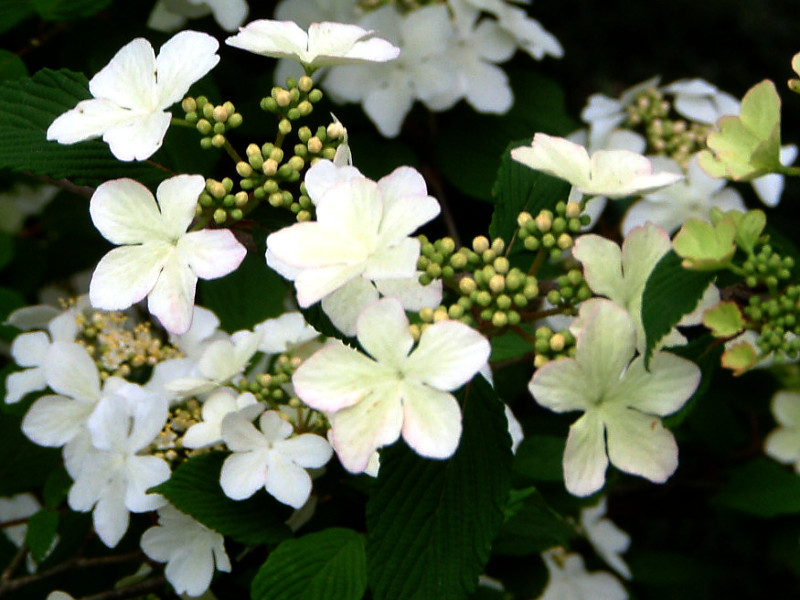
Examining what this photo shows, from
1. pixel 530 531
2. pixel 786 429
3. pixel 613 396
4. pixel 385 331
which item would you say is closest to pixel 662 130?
pixel 786 429

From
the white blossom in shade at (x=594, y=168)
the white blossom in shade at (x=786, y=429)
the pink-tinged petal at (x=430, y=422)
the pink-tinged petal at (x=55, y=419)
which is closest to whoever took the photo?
the pink-tinged petal at (x=430, y=422)

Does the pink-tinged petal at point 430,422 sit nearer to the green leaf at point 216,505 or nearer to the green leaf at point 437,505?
the green leaf at point 437,505

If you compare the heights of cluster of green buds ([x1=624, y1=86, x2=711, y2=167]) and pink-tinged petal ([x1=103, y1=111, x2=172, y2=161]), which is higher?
pink-tinged petal ([x1=103, y1=111, x2=172, y2=161])

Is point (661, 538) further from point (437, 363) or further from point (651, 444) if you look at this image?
point (437, 363)

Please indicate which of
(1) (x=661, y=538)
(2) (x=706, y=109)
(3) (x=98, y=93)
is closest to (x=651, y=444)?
(3) (x=98, y=93)

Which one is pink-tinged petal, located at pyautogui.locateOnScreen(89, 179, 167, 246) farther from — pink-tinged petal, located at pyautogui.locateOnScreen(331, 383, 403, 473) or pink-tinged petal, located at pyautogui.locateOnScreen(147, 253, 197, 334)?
pink-tinged petal, located at pyautogui.locateOnScreen(331, 383, 403, 473)

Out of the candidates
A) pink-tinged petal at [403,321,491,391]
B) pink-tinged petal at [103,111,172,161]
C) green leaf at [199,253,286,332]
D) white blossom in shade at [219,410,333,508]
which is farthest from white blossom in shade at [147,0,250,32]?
pink-tinged petal at [403,321,491,391]

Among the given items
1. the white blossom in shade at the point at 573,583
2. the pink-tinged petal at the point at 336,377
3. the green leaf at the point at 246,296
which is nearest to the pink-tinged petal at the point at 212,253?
the pink-tinged petal at the point at 336,377
